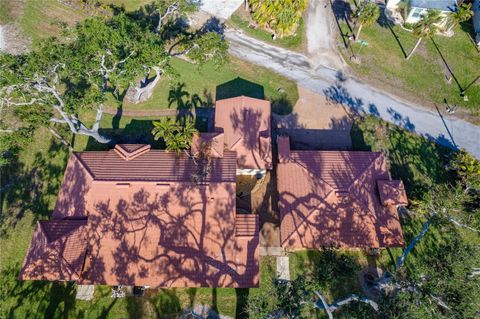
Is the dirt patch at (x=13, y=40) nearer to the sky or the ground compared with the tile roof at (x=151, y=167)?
nearer to the sky

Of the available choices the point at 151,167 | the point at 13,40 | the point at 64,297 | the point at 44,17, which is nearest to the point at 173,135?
the point at 151,167

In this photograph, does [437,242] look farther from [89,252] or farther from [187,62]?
[187,62]

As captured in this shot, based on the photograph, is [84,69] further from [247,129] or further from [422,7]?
[422,7]

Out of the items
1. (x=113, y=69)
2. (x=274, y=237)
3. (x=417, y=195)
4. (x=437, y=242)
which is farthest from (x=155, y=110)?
(x=437, y=242)

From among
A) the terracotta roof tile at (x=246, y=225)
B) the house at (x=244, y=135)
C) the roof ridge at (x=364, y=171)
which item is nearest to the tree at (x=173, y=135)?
the house at (x=244, y=135)

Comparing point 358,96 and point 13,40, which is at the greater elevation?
point 358,96

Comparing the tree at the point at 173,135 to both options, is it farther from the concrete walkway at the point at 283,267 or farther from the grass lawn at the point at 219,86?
the concrete walkway at the point at 283,267

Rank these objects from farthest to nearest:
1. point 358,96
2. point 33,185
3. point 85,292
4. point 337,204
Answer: point 358,96
point 33,185
point 337,204
point 85,292
